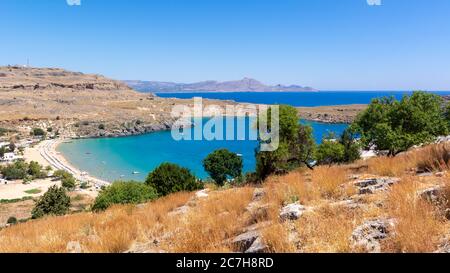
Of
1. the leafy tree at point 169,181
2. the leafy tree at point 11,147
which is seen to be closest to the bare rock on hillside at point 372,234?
the leafy tree at point 169,181

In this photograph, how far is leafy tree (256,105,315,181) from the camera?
3428 centimetres

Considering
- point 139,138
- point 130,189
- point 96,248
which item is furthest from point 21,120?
point 96,248

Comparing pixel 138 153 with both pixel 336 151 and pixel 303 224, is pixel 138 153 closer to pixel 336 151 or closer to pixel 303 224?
pixel 336 151

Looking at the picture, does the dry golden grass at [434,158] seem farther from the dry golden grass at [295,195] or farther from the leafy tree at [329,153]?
the leafy tree at [329,153]

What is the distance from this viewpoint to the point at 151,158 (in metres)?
111

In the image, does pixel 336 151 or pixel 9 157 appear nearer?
pixel 336 151

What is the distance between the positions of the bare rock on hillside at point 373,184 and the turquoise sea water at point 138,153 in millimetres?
74808

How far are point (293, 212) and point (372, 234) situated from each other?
1829 millimetres

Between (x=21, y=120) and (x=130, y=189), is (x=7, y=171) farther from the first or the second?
(x=21, y=120)

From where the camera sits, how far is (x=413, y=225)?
5266 mm

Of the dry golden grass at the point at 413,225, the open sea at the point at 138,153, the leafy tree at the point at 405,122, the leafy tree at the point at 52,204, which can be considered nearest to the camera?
the dry golden grass at the point at 413,225

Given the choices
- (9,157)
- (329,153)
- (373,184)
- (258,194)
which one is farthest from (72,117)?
(373,184)

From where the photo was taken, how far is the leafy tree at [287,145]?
112 ft

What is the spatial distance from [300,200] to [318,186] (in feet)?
3.24
